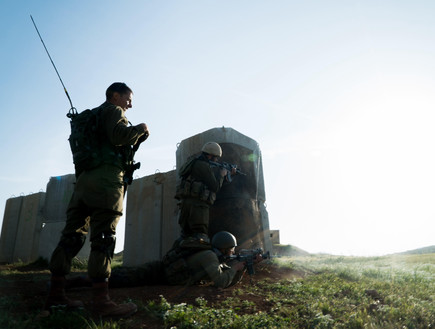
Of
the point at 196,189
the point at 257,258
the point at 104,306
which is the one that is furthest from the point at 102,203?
the point at 257,258

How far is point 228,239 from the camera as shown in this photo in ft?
15.6

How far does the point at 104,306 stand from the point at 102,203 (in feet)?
2.78

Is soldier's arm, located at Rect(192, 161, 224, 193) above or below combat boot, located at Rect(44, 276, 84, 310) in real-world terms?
above

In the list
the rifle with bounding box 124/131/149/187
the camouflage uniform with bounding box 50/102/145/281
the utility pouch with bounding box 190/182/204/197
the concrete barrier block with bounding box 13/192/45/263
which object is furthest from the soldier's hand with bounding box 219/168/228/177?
the concrete barrier block with bounding box 13/192/45/263

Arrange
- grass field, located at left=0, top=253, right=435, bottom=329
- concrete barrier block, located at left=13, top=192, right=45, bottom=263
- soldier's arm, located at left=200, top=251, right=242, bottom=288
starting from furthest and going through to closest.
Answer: concrete barrier block, located at left=13, top=192, right=45, bottom=263, soldier's arm, located at left=200, top=251, right=242, bottom=288, grass field, located at left=0, top=253, right=435, bottom=329

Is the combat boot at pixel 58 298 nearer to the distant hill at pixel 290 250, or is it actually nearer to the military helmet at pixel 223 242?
the military helmet at pixel 223 242

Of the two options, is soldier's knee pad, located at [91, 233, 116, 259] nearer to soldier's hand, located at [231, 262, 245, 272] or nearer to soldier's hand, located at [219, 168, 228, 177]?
soldier's hand, located at [231, 262, 245, 272]

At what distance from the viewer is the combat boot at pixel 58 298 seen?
9.66ft

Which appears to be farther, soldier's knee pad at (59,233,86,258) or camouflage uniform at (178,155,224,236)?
camouflage uniform at (178,155,224,236)

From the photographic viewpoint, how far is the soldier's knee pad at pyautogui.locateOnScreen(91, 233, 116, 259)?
2.90 meters

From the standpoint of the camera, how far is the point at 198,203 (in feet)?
16.4

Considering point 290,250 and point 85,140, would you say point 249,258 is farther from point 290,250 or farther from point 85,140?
point 290,250

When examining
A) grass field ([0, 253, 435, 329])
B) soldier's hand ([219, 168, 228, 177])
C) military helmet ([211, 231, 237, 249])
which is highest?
soldier's hand ([219, 168, 228, 177])

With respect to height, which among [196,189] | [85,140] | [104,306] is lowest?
[104,306]
